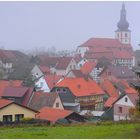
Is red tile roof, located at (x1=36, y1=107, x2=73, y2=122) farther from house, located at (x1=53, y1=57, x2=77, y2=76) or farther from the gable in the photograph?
house, located at (x1=53, y1=57, x2=77, y2=76)

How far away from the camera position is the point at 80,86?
3281cm

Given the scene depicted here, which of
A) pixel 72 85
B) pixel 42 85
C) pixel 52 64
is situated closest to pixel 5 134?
pixel 72 85

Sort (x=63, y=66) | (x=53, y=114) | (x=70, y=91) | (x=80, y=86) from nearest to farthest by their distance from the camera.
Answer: (x=53, y=114) → (x=70, y=91) → (x=80, y=86) → (x=63, y=66)

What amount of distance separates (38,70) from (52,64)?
8.72m

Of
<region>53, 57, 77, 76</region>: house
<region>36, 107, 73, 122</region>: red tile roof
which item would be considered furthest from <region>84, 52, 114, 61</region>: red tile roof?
<region>36, 107, 73, 122</region>: red tile roof

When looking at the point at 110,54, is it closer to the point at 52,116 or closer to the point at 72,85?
Answer: the point at 72,85

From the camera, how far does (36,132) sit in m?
11.1

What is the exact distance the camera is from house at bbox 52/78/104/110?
31.3 meters

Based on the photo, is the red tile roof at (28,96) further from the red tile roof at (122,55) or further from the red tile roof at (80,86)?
the red tile roof at (122,55)

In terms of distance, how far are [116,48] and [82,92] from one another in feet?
155

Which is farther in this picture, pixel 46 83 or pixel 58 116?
pixel 46 83

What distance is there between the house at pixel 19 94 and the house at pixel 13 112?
6.31 meters

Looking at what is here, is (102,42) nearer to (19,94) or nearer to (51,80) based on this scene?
(51,80)

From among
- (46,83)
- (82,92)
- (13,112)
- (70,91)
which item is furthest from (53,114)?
(46,83)
